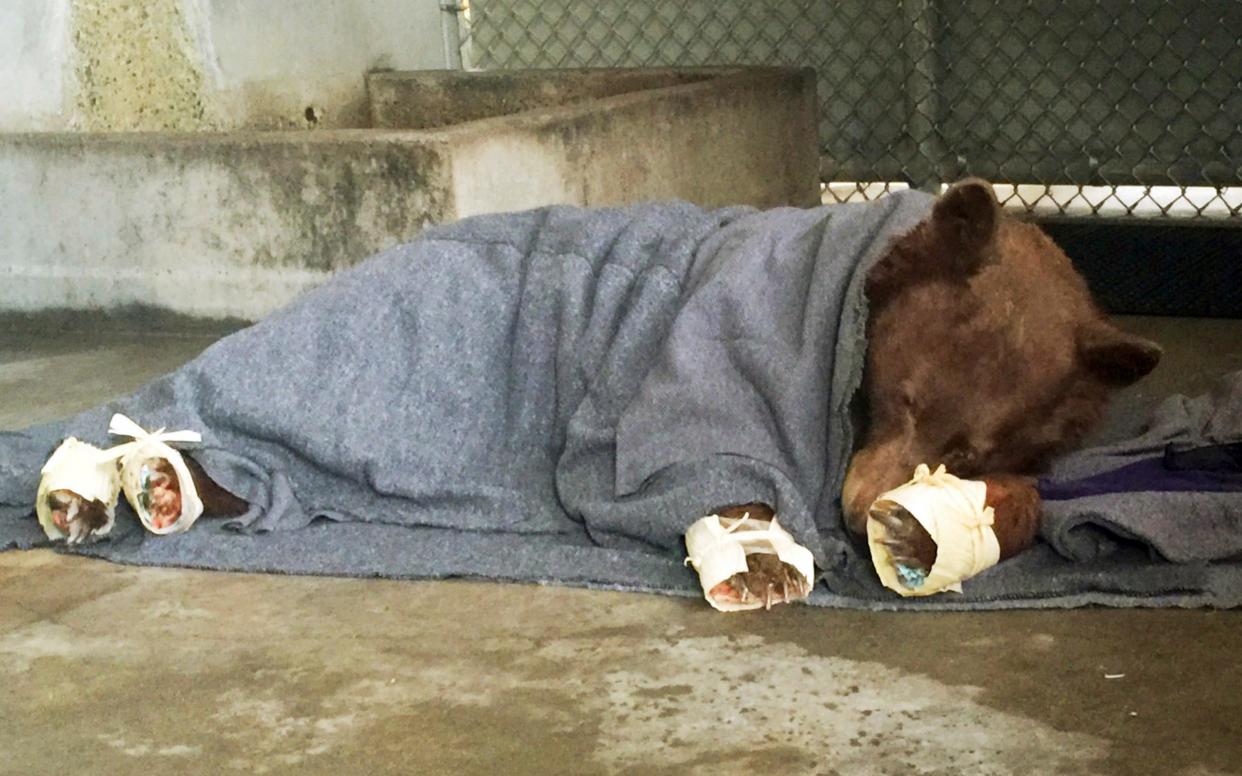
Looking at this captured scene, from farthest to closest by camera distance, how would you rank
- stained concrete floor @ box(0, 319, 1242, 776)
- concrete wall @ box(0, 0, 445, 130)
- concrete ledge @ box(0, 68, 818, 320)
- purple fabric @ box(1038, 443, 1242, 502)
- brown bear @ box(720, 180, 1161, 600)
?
1. concrete wall @ box(0, 0, 445, 130)
2. concrete ledge @ box(0, 68, 818, 320)
3. purple fabric @ box(1038, 443, 1242, 502)
4. brown bear @ box(720, 180, 1161, 600)
5. stained concrete floor @ box(0, 319, 1242, 776)

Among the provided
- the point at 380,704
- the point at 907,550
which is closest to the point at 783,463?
the point at 907,550

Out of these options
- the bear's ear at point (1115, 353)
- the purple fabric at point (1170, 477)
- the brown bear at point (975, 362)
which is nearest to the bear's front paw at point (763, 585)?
the brown bear at point (975, 362)

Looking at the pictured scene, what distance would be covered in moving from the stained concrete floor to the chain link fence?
398 centimetres

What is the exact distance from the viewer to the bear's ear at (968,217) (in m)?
2.37

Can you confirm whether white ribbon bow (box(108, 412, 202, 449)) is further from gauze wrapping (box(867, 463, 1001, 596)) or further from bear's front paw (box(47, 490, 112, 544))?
gauze wrapping (box(867, 463, 1001, 596))

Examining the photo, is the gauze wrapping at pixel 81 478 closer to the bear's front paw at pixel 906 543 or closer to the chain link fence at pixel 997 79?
the bear's front paw at pixel 906 543

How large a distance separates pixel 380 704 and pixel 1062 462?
136cm

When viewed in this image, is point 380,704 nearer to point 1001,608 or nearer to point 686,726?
point 686,726

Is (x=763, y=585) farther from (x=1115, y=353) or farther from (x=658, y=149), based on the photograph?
(x=658, y=149)

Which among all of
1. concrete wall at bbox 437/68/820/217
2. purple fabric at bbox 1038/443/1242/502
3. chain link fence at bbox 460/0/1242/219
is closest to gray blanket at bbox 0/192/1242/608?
purple fabric at bbox 1038/443/1242/502

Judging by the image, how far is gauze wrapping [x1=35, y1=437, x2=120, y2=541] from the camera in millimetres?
2613

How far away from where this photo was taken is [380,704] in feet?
6.43

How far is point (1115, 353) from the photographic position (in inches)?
94.8

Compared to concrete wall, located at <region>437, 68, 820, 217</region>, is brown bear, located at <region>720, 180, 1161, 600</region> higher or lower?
lower
